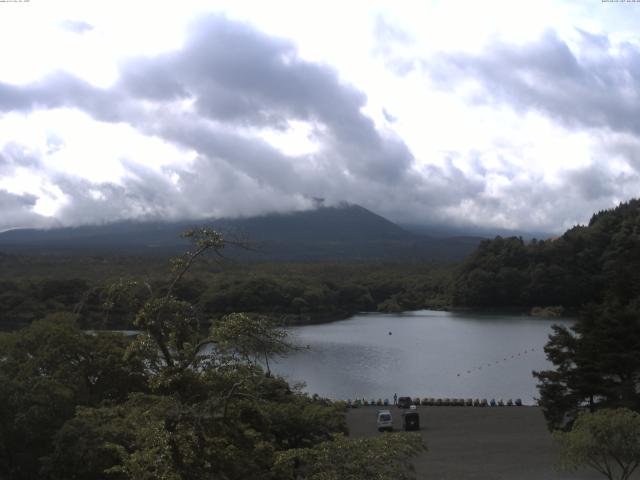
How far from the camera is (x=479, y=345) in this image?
47.3 m

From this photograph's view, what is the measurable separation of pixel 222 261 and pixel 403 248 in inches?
7215

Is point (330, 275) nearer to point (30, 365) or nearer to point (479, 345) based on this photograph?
point (479, 345)

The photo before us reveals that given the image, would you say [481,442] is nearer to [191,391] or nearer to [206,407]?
[191,391]

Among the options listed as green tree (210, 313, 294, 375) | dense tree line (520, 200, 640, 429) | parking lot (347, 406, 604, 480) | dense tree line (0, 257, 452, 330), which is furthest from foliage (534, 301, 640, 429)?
dense tree line (0, 257, 452, 330)

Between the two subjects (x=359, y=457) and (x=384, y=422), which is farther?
(x=384, y=422)

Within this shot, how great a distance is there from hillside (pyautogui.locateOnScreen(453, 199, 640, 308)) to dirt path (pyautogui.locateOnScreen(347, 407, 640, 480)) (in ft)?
181

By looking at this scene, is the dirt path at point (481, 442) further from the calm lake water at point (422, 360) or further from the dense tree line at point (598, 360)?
the calm lake water at point (422, 360)

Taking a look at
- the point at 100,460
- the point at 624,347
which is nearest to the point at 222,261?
the point at 100,460

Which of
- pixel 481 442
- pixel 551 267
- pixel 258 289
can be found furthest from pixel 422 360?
pixel 551 267

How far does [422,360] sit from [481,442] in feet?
73.4

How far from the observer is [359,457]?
6.38 meters

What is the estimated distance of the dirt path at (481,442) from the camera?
15.6 meters

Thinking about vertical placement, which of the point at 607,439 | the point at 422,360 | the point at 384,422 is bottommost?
the point at 422,360

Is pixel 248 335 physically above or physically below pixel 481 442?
above
